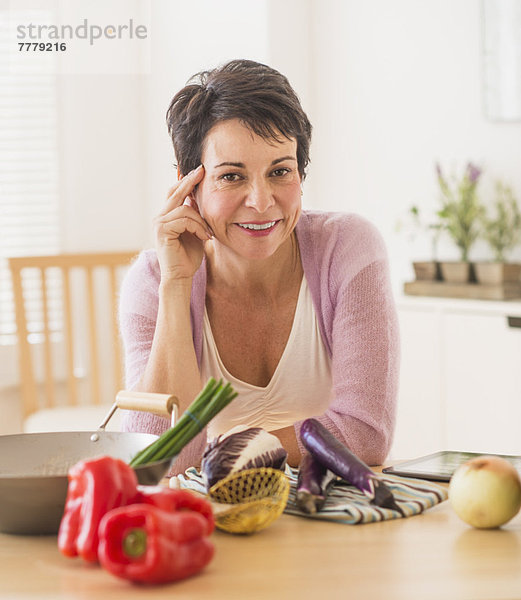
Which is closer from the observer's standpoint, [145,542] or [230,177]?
[145,542]

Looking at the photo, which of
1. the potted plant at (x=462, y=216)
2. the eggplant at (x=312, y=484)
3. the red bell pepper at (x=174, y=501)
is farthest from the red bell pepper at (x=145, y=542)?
the potted plant at (x=462, y=216)

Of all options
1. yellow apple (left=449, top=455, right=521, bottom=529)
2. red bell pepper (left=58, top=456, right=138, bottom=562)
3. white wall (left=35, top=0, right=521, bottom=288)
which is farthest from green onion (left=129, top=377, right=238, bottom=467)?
white wall (left=35, top=0, right=521, bottom=288)

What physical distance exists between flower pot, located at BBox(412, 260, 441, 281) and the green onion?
2.13 meters

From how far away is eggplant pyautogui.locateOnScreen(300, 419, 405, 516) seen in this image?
1235 mm

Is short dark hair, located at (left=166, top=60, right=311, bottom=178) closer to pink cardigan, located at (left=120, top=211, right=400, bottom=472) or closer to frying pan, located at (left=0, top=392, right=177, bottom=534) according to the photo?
pink cardigan, located at (left=120, top=211, right=400, bottom=472)

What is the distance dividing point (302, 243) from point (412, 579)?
1.06 meters

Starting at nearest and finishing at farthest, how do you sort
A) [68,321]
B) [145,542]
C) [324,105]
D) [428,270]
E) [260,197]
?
1. [145,542]
2. [260,197]
3. [428,270]
4. [68,321]
5. [324,105]

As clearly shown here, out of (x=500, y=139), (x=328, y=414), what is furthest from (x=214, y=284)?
(x=500, y=139)

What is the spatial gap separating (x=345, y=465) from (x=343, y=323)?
0.58 metres

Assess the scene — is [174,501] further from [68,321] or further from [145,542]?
[68,321]

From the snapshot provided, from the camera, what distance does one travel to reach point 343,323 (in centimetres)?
182

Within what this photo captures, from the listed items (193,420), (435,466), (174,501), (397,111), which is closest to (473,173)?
(397,111)

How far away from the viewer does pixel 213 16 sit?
3.61 meters

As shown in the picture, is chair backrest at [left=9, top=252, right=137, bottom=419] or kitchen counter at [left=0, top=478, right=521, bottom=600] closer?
kitchen counter at [left=0, top=478, right=521, bottom=600]
